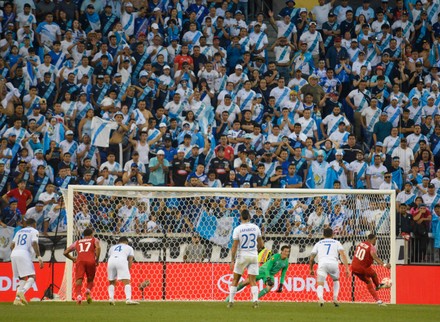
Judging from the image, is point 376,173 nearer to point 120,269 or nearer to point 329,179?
point 329,179

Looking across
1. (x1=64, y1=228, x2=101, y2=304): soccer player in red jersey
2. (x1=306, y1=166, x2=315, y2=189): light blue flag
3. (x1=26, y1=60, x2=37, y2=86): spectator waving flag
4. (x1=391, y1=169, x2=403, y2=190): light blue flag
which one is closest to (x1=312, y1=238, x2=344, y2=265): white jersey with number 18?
(x1=64, y1=228, x2=101, y2=304): soccer player in red jersey

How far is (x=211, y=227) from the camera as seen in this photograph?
85.0ft

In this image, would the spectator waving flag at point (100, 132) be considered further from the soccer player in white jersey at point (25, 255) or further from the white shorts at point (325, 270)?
the white shorts at point (325, 270)

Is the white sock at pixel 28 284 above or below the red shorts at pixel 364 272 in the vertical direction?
below

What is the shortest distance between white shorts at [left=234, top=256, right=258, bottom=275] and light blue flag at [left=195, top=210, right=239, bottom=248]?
409 cm

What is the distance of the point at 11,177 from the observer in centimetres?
2806

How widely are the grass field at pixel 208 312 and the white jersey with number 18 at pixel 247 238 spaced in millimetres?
1088

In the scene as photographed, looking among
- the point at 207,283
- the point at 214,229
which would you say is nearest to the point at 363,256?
the point at 214,229

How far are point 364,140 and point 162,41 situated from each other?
6350 millimetres

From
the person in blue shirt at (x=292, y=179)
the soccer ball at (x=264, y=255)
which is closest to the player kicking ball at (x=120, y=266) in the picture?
the soccer ball at (x=264, y=255)

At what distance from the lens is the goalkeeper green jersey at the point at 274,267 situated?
24688 mm

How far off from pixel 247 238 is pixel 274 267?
10.9 feet

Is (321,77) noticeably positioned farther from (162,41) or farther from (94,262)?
(94,262)

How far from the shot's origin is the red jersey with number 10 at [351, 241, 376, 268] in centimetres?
2383
